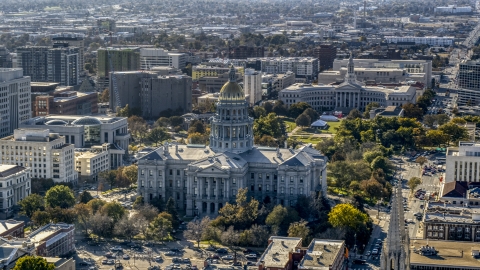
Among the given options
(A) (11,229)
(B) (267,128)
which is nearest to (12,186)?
(A) (11,229)

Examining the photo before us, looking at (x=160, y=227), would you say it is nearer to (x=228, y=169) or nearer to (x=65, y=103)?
(x=228, y=169)

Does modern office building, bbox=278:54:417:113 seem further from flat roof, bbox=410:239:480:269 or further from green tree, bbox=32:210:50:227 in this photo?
flat roof, bbox=410:239:480:269

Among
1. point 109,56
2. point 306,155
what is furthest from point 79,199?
point 109,56

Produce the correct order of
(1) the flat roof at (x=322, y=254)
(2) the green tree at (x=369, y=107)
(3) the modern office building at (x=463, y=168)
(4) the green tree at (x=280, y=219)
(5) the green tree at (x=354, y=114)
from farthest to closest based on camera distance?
1. (2) the green tree at (x=369, y=107)
2. (5) the green tree at (x=354, y=114)
3. (3) the modern office building at (x=463, y=168)
4. (4) the green tree at (x=280, y=219)
5. (1) the flat roof at (x=322, y=254)

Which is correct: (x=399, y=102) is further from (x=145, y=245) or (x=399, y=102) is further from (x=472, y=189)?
(x=145, y=245)

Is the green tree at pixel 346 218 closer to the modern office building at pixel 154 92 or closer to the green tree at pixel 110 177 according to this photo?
the green tree at pixel 110 177

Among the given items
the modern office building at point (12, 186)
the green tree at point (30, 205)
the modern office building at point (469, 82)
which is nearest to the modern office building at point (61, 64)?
the modern office building at point (469, 82)
